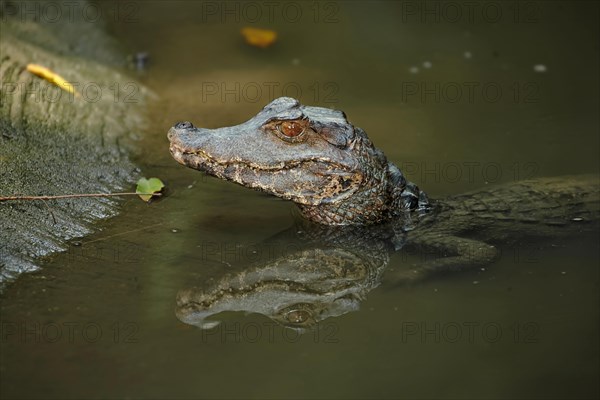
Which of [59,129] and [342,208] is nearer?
[342,208]

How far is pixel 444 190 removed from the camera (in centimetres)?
631

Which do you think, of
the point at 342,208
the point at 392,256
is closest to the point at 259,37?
the point at 342,208

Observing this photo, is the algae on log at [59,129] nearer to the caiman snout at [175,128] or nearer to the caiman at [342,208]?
the caiman snout at [175,128]

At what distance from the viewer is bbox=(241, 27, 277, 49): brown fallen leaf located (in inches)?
341

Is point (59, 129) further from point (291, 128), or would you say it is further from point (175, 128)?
point (291, 128)

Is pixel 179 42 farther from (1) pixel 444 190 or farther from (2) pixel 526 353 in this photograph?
(2) pixel 526 353

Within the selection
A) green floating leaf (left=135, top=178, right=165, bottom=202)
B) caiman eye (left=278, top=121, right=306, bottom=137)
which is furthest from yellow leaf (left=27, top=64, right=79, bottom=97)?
caiman eye (left=278, top=121, right=306, bottom=137)

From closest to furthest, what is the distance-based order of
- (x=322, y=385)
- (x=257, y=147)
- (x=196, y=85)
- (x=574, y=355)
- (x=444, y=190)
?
(x=322, y=385)
(x=574, y=355)
(x=257, y=147)
(x=444, y=190)
(x=196, y=85)

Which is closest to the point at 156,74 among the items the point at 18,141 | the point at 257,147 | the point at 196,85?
the point at 196,85

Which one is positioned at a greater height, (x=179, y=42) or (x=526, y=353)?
(x=179, y=42)

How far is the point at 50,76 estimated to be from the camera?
22.8ft

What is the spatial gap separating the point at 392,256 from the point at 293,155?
0.91 meters

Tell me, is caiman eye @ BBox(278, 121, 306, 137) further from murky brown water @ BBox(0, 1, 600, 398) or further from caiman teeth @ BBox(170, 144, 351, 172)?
murky brown water @ BBox(0, 1, 600, 398)

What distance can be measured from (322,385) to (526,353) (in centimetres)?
108
